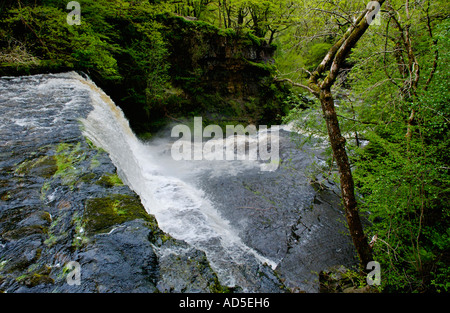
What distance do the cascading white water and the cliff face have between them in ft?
18.4

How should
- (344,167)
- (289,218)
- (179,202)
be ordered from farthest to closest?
(179,202) < (289,218) < (344,167)

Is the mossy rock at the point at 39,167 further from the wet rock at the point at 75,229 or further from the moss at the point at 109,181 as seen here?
the moss at the point at 109,181

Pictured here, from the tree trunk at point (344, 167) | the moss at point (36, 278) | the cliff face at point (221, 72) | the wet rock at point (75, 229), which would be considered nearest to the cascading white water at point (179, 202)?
the wet rock at point (75, 229)

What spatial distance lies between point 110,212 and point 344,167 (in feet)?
11.3

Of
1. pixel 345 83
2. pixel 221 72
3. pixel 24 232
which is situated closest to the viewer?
pixel 24 232

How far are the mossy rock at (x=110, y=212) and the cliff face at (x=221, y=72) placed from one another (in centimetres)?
1038

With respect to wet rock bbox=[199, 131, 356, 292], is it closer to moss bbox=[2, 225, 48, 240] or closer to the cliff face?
moss bbox=[2, 225, 48, 240]

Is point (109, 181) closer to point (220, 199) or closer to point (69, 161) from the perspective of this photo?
point (69, 161)

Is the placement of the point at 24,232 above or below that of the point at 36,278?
above

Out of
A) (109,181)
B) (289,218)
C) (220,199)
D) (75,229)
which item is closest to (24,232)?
(75,229)

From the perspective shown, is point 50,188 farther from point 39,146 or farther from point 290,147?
point 290,147

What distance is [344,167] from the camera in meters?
3.16

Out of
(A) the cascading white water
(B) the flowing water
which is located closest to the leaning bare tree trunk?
(B) the flowing water

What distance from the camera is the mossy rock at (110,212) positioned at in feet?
9.36
